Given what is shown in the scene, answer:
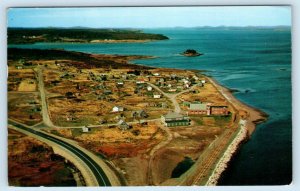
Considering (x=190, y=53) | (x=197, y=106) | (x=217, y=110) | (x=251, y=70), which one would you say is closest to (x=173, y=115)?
(x=197, y=106)

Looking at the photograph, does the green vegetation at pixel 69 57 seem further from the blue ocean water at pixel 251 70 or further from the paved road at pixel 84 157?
the paved road at pixel 84 157

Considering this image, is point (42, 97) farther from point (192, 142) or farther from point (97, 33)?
point (192, 142)

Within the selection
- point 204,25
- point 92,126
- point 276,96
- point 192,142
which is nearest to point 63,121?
point 92,126

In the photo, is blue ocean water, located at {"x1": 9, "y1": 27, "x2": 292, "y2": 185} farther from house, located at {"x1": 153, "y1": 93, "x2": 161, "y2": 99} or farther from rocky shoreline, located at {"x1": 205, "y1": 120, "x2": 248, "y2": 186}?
house, located at {"x1": 153, "y1": 93, "x2": 161, "y2": 99}

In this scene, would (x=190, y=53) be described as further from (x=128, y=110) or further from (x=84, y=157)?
(x=84, y=157)

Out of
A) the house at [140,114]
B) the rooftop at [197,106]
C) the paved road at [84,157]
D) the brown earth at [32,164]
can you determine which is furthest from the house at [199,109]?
the brown earth at [32,164]
